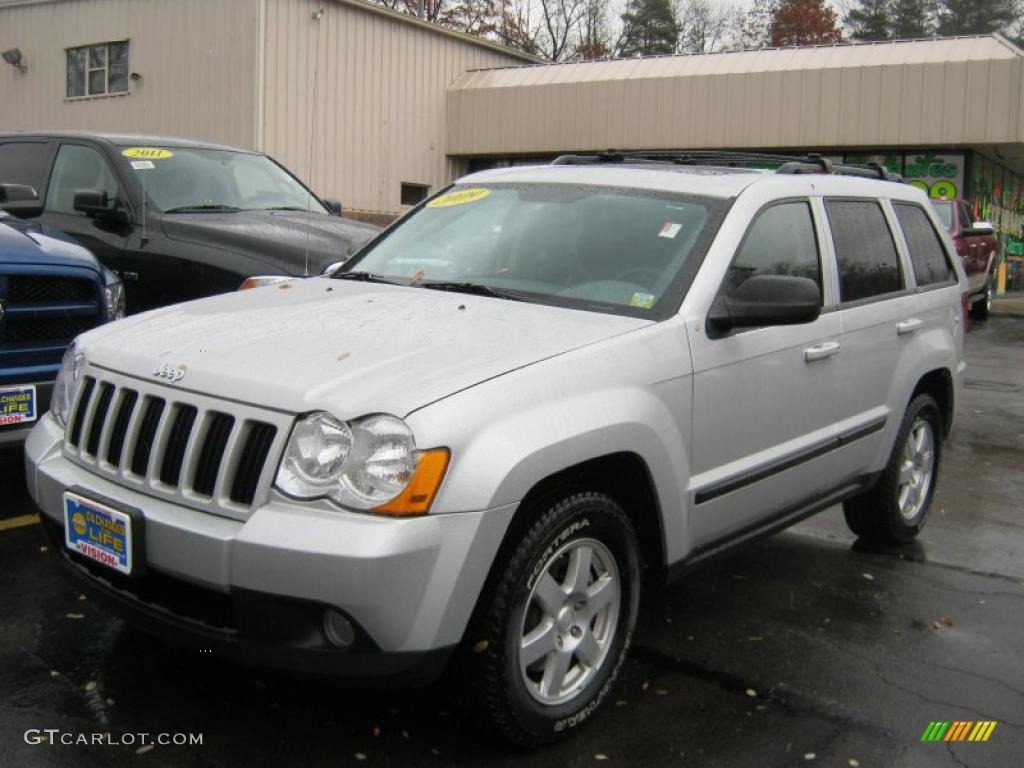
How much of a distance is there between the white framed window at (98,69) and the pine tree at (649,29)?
3116 centimetres

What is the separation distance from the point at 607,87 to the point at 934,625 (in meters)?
18.9

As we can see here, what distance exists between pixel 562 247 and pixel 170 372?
1610 millimetres

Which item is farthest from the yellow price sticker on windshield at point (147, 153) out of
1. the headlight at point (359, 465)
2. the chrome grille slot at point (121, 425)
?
the headlight at point (359, 465)

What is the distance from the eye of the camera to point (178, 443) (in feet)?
9.92

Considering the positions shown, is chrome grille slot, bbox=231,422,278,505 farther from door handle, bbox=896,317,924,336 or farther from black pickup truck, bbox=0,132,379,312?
black pickup truck, bbox=0,132,379,312

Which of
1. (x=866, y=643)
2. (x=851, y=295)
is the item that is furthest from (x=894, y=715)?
(x=851, y=295)

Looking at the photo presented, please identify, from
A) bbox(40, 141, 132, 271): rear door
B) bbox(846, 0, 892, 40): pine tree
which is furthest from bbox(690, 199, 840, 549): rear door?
bbox(846, 0, 892, 40): pine tree

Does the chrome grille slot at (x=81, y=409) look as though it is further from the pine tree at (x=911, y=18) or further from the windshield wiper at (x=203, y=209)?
the pine tree at (x=911, y=18)

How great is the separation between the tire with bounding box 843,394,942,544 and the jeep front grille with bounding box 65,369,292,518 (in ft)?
10.9

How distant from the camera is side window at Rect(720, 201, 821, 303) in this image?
3988 mm

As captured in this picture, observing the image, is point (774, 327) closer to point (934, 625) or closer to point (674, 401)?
point (674, 401)

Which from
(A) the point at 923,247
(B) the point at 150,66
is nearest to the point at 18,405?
(A) the point at 923,247

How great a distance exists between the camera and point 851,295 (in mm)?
4652

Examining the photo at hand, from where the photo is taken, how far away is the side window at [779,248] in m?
3.99
